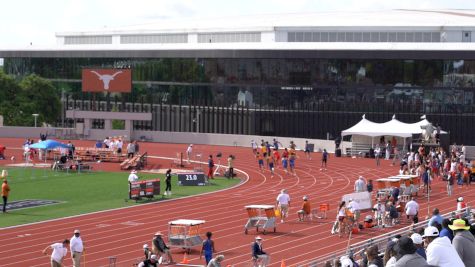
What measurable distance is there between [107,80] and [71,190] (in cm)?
4337

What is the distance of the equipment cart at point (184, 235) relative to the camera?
1194 inches

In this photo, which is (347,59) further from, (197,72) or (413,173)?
(413,173)

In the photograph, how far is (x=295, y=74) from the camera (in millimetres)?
89812

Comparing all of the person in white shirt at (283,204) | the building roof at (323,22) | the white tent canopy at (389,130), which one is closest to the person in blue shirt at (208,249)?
the person in white shirt at (283,204)

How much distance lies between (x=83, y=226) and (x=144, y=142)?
4573 centimetres

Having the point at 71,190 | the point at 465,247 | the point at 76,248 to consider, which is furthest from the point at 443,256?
the point at 71,190

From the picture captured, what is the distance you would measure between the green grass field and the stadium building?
32074 mm

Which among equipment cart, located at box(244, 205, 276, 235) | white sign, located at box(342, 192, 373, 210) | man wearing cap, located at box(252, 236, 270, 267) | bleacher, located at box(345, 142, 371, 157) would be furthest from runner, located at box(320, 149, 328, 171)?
man wearing cap, located at box(252, 236, 270, 267)

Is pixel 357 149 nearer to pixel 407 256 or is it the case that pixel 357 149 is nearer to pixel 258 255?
pixel 258 255

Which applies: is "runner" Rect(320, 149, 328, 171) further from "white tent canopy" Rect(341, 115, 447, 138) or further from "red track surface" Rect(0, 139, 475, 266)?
"white tent canopy" Rect(341, 115, 447, 138)

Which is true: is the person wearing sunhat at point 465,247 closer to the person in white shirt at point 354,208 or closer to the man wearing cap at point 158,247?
the man wearing cap at point 158,247

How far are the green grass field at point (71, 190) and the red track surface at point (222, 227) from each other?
1.14 meters

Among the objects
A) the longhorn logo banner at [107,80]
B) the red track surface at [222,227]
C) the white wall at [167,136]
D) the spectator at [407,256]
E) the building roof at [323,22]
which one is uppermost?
the building roof at [323,22]

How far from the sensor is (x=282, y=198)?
37281 mm
